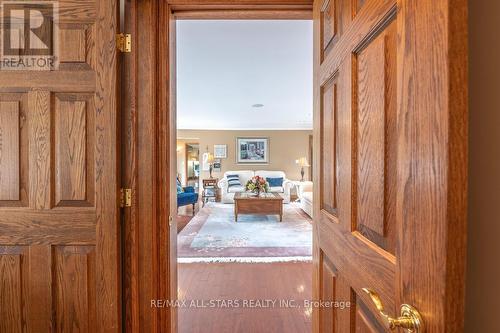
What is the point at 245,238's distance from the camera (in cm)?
421

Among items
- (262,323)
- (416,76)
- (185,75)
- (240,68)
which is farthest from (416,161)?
(185,75)

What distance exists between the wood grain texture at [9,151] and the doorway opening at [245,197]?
1.47 m

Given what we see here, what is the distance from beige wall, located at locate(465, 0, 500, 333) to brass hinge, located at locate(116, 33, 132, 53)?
1.37 metres

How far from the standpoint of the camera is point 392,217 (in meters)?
0.64

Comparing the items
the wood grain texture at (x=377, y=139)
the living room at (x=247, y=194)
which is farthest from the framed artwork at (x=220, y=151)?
the wood grain texture at (x=377, y=139)

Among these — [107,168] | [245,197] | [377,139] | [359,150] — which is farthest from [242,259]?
[377,139]

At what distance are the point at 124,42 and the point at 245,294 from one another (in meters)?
2.24

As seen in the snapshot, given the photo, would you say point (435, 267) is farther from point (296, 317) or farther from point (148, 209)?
point (296, 317)

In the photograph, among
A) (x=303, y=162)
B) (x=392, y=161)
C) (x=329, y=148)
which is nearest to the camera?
(x=392, y=161)

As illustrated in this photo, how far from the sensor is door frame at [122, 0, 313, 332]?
1.36 meters

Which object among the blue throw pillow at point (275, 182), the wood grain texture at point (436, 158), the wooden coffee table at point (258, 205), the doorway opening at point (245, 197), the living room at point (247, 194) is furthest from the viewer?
the blue throw pillow at point (275, 182)

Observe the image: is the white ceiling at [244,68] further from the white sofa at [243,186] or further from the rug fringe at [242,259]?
the rug fringe at [242,259]

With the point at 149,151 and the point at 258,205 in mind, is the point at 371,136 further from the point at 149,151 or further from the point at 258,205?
the point at 258,205

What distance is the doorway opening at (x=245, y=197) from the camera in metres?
2.39
